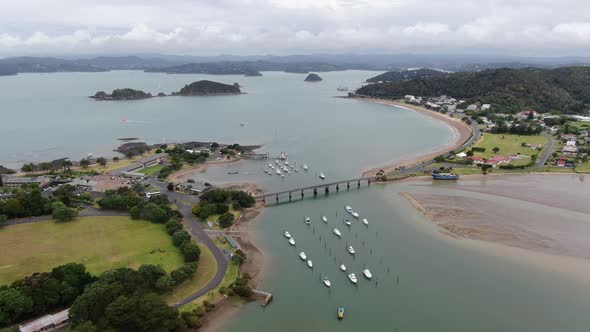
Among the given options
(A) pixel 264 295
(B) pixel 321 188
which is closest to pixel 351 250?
(A) pixel 264 295

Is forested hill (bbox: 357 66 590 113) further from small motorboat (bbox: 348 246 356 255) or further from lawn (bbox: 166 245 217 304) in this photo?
lawn (bbox: 166 245 217 304)

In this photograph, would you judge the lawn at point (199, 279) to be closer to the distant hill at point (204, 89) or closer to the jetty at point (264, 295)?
the jetty at point (264, 295)

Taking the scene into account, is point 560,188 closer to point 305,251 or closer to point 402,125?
point 305,251

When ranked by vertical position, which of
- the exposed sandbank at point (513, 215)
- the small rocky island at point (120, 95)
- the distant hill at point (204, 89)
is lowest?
the exposed sandbank at point (513, 215)

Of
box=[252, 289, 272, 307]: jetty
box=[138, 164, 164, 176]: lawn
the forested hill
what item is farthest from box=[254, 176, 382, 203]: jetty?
the forested hill

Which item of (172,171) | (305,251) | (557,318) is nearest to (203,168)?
(172,171)

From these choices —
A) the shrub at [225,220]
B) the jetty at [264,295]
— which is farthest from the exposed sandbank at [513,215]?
the shrub at [225,220]

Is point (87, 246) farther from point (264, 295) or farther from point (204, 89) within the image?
point (204, 89)
